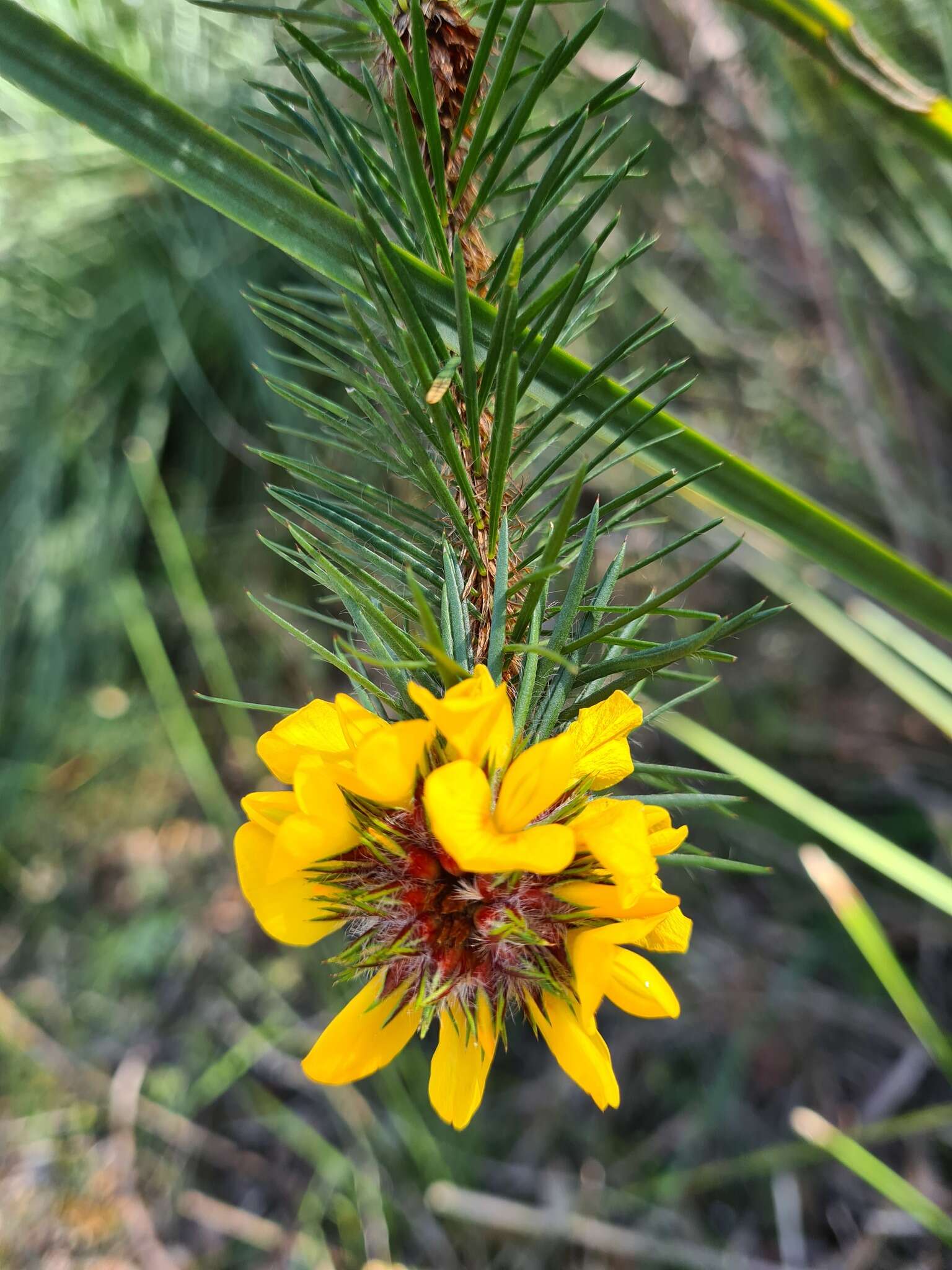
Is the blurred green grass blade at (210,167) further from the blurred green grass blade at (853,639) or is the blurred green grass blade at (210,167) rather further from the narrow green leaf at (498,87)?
the blurred green grass blade at (853,639)

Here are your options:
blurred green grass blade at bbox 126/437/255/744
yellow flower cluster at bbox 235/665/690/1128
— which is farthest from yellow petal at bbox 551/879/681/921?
blurred green grass blade at bbox 126/437/255/744

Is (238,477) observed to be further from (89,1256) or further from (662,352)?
(89,1256)

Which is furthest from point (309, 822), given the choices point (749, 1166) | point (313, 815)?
point (749, 1166)

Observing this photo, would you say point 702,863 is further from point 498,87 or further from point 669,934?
point 498,87

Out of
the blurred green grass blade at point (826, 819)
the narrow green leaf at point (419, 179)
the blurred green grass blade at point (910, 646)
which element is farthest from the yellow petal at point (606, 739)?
the blurred green grass blade at point (910, 646)

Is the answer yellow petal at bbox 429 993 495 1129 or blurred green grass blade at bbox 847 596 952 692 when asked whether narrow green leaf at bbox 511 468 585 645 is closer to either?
yellow petal at bbox 429 993 495 1129
